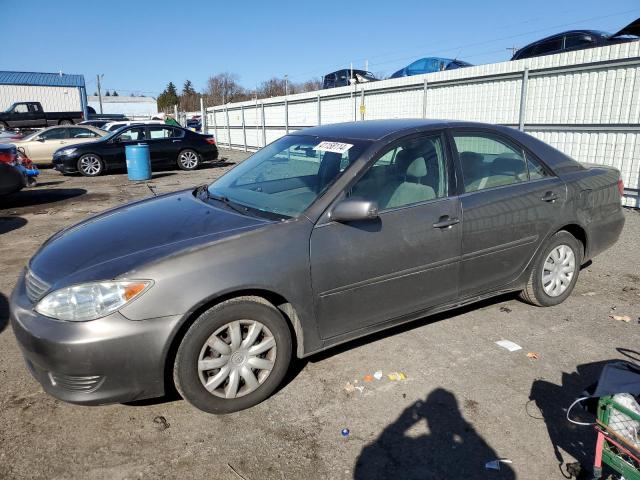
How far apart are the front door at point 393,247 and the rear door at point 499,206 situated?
0.16 meters

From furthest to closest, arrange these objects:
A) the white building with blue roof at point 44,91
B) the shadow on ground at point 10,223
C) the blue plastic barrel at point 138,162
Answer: the white building with blue roof at point 44,91 → the blue plastic barrel at point 138,162 → the shadow on ground at point 10,223

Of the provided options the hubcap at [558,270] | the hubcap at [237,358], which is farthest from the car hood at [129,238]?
the hubcap at [558,270]

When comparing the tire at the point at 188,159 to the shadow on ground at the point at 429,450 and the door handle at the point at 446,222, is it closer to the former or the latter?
the door handle at the point at 446,222

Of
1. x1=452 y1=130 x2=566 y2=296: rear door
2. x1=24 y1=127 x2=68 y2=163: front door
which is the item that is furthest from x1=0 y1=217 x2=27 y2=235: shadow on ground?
x1=24 y1=127 x2=68 y2=163: front door

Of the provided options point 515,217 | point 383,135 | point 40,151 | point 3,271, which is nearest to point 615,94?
point 515,217

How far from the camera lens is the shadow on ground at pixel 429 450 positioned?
233cm

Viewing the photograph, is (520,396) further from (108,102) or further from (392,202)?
(108,102)

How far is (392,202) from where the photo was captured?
3.27m

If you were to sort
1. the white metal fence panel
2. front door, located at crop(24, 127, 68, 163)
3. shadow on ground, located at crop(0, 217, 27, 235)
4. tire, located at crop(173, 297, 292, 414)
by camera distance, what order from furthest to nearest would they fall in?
front door, located at crop(24, 127, 68, 163), the white metal fence panel, shadow on ground, located at crop(0, 217, 27, 235), tire, located at crop(173, 297, 292, 414)

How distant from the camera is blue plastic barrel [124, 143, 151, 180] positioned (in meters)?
13.0

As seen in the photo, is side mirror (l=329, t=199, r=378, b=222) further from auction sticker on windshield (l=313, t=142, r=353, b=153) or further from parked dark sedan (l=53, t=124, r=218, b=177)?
parked dark sedan (l=53, t=124, r=218, b=177)

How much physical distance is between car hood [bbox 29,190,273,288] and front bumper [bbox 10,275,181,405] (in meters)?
0.26

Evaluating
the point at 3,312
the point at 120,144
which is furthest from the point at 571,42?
the point at 3,312

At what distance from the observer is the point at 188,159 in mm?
15625
